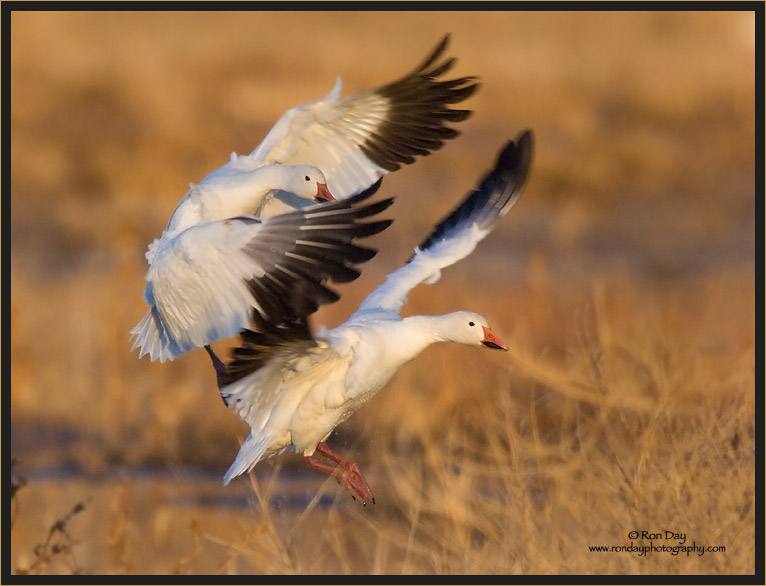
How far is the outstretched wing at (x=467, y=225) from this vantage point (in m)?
6.84

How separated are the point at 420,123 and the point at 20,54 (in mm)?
16431

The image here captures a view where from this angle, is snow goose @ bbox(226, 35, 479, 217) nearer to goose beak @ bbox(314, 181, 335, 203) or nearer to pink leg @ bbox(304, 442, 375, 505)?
goose beak @ bbox(314, 181, 335, 203)

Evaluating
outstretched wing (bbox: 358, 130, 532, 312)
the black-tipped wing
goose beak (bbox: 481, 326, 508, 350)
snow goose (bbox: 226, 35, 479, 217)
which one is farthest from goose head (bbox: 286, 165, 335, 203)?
goose beak (bbox: 481, 326, 508, 350)

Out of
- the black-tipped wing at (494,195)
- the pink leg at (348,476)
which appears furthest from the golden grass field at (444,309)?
the black-tipped wing at (494,195)

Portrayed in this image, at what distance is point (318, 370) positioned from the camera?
605cm

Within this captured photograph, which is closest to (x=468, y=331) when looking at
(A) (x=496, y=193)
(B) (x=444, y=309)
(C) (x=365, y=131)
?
(A) (x=496, y=193)

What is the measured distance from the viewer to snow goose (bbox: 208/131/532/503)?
19.2 feet

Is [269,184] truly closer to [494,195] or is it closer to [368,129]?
[368,129]

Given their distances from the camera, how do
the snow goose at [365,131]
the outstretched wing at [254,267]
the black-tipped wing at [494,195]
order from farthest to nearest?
the black-tipped wing at [494,195], the snow goose at [365,131], the outstretched wing at [254,267]

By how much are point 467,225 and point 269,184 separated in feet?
4.07

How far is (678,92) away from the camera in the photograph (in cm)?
2320

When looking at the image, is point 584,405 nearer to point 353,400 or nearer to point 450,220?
point 450,220

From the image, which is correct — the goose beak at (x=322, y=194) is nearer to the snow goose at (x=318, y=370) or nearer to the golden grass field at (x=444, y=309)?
the snow goose at (x=318, y=370)

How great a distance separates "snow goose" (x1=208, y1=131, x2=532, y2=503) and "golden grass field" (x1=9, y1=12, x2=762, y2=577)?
0.40 meters
